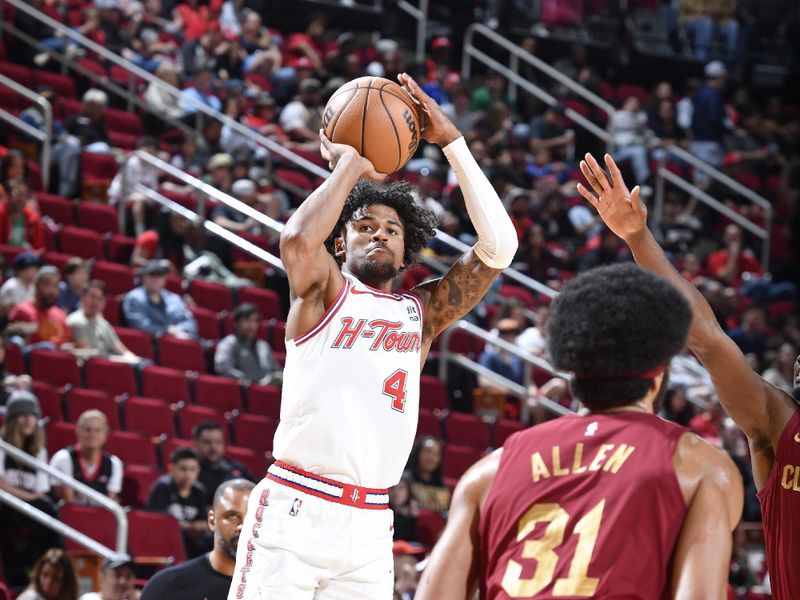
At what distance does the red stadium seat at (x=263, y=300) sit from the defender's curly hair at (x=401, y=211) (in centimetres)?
631

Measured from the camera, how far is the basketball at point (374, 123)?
481cm

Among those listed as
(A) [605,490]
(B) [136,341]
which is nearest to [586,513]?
(A) [605,490]

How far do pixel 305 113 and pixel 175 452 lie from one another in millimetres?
6681

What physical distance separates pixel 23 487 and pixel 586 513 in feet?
20.5

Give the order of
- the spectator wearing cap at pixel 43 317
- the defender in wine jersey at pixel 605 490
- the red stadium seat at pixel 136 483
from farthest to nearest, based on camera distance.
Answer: the spectator wearing cap at pixel 43 317, the red stadium seat at pixel 136 483, the defender in wine jersey at pixel 605 490

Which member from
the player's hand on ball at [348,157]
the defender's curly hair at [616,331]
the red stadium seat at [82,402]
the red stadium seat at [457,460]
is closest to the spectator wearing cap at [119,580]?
the red stadium seat at [82,402]

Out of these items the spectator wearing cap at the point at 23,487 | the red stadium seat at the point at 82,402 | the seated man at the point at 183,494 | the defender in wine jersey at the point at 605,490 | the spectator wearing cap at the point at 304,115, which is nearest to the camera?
the defender in wine jersey at the point at 605,490

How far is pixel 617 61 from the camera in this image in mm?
19234

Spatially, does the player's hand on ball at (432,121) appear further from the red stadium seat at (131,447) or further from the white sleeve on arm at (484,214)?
the red stadium seat at (131,447)

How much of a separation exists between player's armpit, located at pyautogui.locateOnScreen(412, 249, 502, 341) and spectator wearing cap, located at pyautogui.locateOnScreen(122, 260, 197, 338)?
585cm

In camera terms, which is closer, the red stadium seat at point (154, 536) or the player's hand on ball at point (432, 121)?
the player's hand on ball at point (432, 121)

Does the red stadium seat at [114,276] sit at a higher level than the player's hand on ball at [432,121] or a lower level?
lower

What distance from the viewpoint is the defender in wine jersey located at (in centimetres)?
267

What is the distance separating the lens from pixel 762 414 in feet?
13.5
